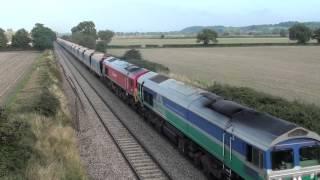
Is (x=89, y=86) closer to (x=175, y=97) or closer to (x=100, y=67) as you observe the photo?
(x=100, y=67)

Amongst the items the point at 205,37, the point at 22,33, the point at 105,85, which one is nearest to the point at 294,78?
the point at 105,85

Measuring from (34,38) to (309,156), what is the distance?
419ft

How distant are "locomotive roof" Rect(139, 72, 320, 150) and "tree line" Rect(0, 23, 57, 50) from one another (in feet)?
375

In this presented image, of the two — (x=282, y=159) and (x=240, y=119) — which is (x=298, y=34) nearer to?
(x=240, y=119)

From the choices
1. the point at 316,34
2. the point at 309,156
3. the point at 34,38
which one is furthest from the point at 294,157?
the point at 316,34

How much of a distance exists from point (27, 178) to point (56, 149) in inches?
198

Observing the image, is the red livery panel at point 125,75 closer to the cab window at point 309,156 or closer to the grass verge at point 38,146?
the grass verge at point 38,146

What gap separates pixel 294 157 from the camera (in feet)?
41.8

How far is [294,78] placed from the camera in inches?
2143

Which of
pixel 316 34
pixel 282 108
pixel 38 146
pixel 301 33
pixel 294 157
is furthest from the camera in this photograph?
pixel 301 33

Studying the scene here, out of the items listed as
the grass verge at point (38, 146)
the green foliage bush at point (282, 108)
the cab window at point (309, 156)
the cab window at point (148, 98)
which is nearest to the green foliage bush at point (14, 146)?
the grass verge at point (38, 146)

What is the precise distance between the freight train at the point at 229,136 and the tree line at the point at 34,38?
10979 cm

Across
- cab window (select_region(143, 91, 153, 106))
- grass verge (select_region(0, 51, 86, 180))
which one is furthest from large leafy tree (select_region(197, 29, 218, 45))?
grass verge (select_region(0, 51, 86, 180))

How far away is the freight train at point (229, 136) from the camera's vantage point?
1269 cm
